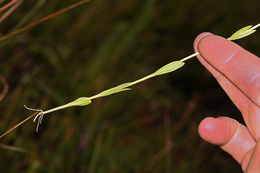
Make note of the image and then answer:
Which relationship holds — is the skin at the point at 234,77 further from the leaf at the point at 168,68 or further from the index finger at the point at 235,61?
the leaf at the point at 168,68

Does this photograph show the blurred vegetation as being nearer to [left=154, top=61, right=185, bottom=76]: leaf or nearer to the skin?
the skin

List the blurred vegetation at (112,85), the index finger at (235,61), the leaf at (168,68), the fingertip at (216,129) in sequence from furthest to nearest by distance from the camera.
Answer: the blurred vegetation at (112,85) → the fingertip at (216,129) → the index finger at (235,61) → the leaf at (168,68)

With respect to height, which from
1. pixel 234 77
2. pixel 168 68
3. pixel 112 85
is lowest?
pixel 112 85

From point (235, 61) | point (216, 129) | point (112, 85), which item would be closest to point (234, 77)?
point (235, 61)

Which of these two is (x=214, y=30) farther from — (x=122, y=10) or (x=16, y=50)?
(x=16, y=50)

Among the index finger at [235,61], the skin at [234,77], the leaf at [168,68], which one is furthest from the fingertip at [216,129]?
the leaf at [168,68]

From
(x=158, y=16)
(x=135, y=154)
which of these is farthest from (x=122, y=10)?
(x=135, y=154)

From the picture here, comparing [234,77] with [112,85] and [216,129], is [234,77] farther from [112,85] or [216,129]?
[112,85]

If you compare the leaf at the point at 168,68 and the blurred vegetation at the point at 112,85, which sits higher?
the leaf at the point at 168,68

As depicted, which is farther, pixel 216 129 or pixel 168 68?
pixel 216 129
